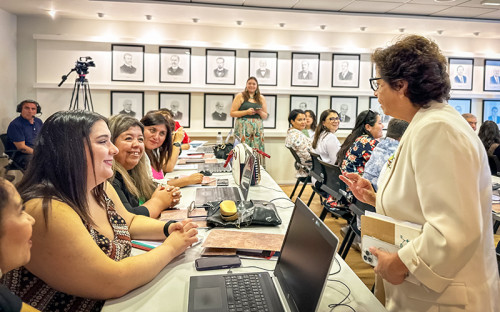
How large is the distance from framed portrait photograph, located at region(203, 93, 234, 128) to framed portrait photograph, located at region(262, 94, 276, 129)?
0.63 meters

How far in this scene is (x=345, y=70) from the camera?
6.47 m

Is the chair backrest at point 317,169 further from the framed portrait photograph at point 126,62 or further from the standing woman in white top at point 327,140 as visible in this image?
the framed portrait photograph at point 126,62

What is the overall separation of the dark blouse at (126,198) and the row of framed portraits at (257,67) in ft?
14.5

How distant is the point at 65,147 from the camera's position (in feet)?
3.69

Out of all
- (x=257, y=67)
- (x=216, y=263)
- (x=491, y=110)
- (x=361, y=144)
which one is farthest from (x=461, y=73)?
(x=216, y=263)

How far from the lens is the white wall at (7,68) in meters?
5.15

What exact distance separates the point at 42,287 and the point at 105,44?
18.0ft

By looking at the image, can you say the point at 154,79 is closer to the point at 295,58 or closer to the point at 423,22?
the point at 295,58

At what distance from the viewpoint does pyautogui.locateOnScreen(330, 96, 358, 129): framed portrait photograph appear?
21.5 ft

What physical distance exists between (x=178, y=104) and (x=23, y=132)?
2.31 meters

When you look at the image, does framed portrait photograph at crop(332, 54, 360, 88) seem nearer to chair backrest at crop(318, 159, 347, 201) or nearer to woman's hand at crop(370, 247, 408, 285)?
chair backrest at crop(318, 159, 347, 201)

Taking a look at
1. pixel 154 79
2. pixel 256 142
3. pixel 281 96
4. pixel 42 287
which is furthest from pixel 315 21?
pixel 42 287

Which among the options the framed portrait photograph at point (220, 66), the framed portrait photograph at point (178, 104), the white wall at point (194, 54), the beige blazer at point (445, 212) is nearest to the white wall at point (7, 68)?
the white wall at point (194, 54)

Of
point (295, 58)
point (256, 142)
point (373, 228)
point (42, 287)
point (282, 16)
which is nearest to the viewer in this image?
point (42, 287)
